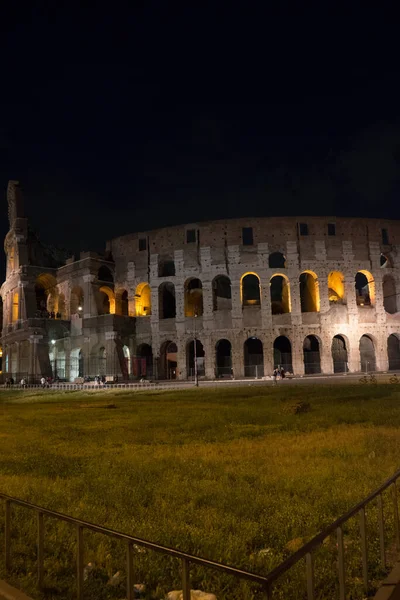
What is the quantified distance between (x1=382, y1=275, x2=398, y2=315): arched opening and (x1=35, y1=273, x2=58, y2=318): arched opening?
120 feet

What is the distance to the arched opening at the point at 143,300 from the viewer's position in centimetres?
4875

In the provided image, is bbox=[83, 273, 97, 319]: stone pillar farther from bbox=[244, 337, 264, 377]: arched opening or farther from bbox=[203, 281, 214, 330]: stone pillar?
bbox=[244, 337, 264, 377]: arched opening

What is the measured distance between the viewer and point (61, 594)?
437cm

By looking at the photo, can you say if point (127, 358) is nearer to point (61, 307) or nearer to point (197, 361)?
point (197, 361)

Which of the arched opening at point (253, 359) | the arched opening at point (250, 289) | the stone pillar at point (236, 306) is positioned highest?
the arched opening at point (250, 289)

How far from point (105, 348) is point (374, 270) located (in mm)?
27626

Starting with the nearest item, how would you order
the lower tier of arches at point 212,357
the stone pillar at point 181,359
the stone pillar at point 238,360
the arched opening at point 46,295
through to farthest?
the lower tier of arches at point 212,357
the stone pillar at point 238,360
the stone pillar at point 181,359
the arched opening at point 46,295

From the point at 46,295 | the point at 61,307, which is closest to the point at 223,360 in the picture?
the point at 61,307

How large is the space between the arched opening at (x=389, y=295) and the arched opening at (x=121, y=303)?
1082 inches

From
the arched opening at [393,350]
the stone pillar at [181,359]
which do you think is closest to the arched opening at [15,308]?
the stone pillar at [181,359]

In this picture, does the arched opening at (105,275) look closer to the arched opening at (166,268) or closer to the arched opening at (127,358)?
the arched opening at (166,268)

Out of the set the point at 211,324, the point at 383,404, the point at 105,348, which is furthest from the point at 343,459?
the point at 105,348

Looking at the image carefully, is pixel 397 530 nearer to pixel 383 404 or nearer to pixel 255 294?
pixel 383 404

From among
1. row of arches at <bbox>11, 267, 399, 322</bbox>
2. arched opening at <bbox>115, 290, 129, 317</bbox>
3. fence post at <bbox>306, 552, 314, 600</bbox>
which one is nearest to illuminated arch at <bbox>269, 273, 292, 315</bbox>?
row of arches at <bbox>11, 267, 399, 322</bbox>
